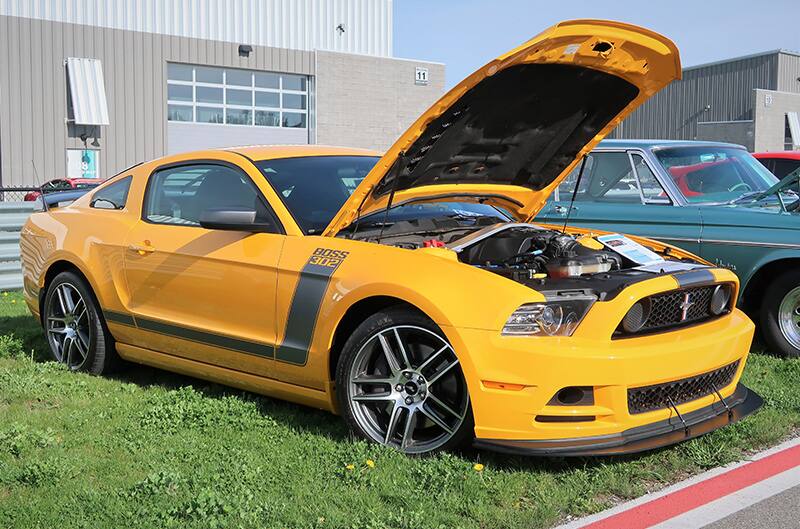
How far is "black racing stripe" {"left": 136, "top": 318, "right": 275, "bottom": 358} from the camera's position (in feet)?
15.8

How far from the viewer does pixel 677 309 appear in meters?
4.31

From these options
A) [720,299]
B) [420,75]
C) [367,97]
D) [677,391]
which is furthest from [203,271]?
[420,75]

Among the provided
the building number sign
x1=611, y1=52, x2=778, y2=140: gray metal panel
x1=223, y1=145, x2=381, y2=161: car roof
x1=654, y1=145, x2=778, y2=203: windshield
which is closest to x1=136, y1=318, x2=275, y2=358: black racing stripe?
x1=223, y1=145, x2=381, y2=161: car roof

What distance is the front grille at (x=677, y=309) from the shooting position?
414cm

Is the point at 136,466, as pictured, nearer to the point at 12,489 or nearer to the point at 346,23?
the point at 12,489

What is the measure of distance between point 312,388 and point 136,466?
3.12 feet

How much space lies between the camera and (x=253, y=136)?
32.7 m

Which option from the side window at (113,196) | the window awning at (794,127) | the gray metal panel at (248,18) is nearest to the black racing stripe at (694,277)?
the side window at (113,196)

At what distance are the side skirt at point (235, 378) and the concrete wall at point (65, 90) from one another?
2545 centimetres

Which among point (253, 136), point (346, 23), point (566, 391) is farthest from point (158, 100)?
point (566, 391)

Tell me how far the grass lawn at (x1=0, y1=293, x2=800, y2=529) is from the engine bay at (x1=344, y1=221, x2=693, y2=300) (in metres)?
0.85

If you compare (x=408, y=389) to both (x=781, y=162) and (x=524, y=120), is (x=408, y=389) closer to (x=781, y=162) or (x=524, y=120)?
(x=524, y=120)

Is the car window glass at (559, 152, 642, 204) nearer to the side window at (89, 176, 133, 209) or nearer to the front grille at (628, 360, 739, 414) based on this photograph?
the front grille at (628, 360, 739, 414)

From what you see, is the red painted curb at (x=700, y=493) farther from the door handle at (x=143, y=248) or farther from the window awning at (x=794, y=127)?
the window awning at (x=794, y=127)
